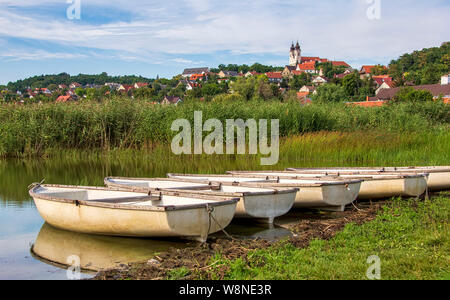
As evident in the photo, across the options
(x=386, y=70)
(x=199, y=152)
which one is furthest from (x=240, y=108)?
(x=386, y=70)

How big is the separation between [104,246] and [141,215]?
2.97ft

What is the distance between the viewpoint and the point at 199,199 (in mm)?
7805

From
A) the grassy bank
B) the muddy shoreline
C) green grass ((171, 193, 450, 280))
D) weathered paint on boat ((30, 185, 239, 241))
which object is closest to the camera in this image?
green grass ((171, 193, 450, 280))

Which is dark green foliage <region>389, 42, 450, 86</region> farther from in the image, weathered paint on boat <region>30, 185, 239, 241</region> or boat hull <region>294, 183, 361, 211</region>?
weathered paint on boat <region>30, 185, 239, 241</region>

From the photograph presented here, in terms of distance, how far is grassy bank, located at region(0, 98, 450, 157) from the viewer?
19.0 m

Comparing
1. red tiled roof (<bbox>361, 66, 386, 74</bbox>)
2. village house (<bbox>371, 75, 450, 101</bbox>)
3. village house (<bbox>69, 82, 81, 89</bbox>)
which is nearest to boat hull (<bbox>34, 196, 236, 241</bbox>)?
village house (<bbox>371, 75, 450, 101</bbox>)

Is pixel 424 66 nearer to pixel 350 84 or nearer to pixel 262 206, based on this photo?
pixel 350 84

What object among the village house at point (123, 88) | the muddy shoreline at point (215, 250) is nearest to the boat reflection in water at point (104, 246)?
the muddy shoreline at point (215, 250)

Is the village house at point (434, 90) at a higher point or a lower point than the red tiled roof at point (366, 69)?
lower

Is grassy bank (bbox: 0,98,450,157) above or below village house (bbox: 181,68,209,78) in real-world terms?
below

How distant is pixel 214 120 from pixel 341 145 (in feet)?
15.8

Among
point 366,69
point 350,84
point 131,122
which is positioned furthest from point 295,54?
point 131,122

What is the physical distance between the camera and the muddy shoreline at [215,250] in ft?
18.6

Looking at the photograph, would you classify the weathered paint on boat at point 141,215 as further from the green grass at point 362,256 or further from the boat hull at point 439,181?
the boat hull at point 439,181
